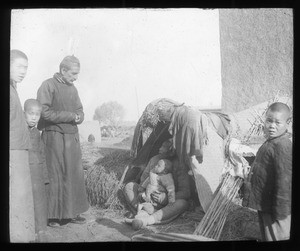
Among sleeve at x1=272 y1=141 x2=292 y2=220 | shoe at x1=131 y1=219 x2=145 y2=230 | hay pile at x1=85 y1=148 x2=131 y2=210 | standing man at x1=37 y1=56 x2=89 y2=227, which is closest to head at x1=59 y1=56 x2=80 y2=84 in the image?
standing man at x1=37 y1=56 x2=89 y2=227

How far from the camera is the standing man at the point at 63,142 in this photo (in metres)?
4.55

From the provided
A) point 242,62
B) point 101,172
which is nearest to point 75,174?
point 101,172

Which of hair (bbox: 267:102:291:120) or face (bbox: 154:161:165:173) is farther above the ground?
hair (bbox: 267:102:291:120)

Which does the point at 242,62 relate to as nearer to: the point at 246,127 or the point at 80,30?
the point at 246,127

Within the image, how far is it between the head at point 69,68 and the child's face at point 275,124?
5.37ft

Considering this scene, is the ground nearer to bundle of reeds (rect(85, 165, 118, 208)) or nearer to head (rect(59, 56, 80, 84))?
bundle of reeds (rect(85, 165, 118, 208))

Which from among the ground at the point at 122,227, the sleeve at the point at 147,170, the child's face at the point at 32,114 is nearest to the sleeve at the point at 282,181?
the ground at the point at 122,227

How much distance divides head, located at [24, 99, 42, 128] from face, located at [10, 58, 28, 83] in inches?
8.0

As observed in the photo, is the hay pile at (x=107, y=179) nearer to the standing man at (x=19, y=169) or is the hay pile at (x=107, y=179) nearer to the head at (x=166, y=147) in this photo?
the head at (x=166, y=147)

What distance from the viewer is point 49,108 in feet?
14.9

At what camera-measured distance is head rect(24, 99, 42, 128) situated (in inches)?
178
